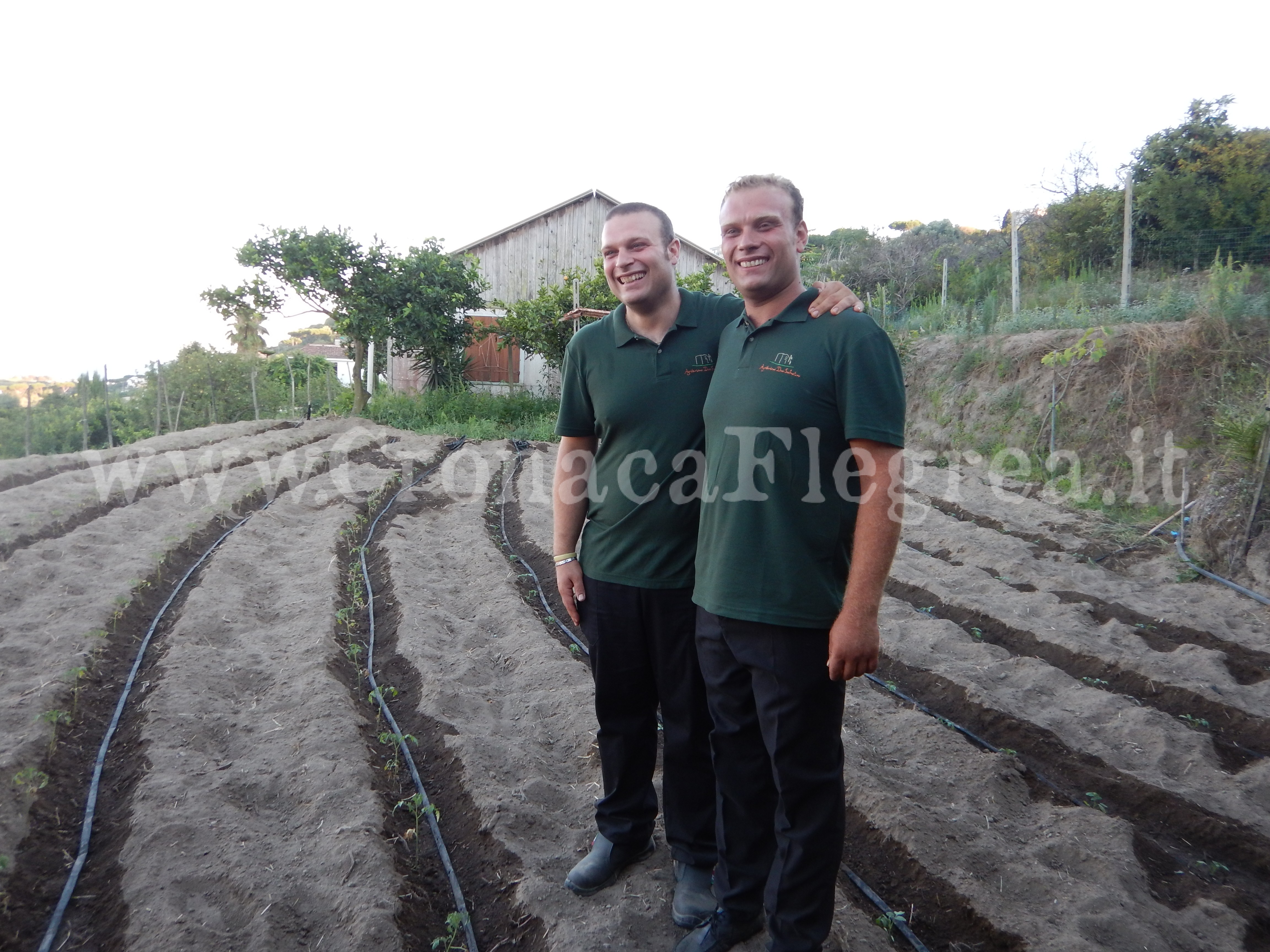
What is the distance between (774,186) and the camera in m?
1.96

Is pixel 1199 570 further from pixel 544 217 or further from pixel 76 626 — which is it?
pixel 544 217

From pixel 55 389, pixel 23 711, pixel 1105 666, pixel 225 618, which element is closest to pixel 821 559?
pixel 1105 666

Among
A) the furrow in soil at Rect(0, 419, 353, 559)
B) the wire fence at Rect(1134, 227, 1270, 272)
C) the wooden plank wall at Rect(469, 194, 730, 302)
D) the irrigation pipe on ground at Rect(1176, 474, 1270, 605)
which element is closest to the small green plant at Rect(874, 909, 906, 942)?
the irrigation pipe on ground at Rect(1176, 474, 1270, 605)

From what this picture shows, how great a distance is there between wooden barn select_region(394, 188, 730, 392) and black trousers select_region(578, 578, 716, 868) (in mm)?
14702

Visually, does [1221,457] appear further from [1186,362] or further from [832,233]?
[832,233]

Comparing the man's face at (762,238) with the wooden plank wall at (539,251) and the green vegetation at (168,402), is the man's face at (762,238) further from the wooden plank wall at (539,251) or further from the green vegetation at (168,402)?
the wooden plank wall at (539,251)

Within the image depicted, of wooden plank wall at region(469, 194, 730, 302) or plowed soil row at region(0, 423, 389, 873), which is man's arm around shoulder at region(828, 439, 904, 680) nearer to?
plowed soil row at region(0, 423, 389, 873)

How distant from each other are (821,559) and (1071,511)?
6960mm

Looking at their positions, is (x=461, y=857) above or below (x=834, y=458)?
below

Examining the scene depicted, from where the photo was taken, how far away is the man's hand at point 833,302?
188 centimetres

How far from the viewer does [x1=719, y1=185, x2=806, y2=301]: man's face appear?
76.7 inches

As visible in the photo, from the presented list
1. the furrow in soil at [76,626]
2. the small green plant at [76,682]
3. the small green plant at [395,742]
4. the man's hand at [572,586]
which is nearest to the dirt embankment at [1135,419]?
the man's hand at [572,586]

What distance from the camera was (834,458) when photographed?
6.14ft

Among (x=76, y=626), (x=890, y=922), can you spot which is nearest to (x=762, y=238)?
(x=890, y=922)
